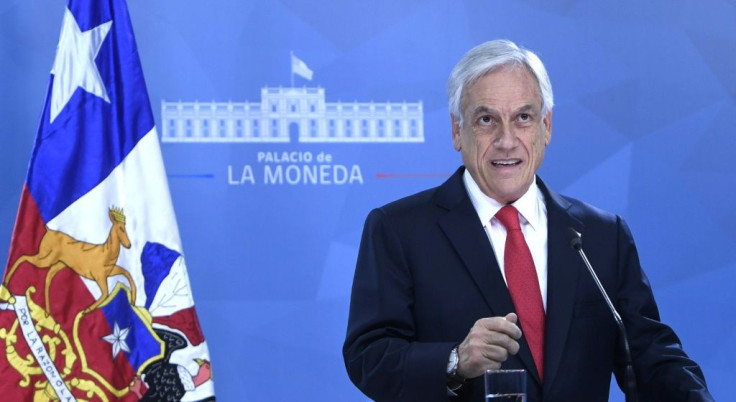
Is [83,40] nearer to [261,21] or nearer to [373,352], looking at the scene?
[261,21]

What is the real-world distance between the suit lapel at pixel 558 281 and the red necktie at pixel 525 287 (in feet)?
0.09

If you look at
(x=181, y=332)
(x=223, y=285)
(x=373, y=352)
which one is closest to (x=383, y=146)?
(x=223, y=285)

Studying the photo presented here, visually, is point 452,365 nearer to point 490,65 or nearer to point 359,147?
point 490,65

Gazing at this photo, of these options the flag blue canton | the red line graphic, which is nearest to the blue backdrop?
the red line graphic

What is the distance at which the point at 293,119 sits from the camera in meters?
3.57

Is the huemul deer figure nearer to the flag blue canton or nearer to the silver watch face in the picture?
the flag blue canton

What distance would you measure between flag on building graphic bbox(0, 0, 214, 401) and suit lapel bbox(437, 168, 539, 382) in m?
1.11

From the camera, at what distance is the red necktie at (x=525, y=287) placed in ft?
7.27

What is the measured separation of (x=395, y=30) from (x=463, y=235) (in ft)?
5.15

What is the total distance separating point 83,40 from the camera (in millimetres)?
3143

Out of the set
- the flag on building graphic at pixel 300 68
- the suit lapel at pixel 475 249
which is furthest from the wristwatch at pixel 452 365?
the flag on building graphic at pixel 300 68

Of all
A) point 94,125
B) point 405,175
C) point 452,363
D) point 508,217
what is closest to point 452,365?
point 452,363

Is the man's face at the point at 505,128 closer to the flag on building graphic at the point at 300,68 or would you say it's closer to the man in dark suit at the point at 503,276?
the man in dark suit at the point at 503,276

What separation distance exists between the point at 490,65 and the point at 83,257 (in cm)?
143
